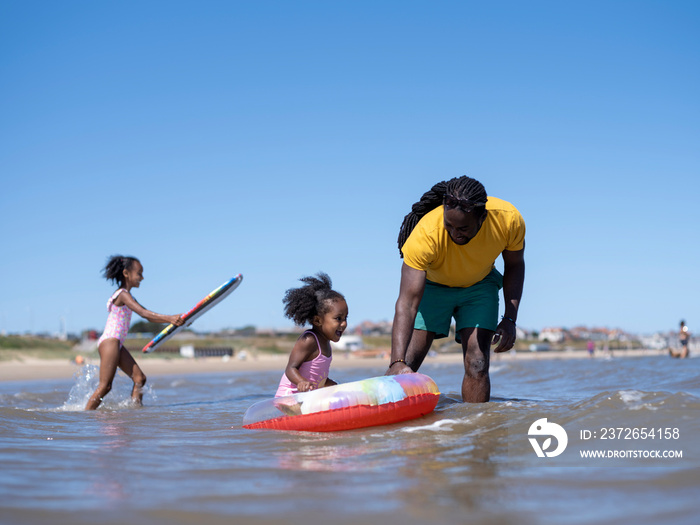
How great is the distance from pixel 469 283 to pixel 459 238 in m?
0.75

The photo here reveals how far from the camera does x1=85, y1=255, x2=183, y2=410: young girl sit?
6734 mm

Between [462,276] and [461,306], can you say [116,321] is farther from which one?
[462,276]

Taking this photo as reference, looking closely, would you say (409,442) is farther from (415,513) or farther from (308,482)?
(415,513)

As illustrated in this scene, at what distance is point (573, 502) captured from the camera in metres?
2.27

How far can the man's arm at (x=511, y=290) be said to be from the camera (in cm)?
499

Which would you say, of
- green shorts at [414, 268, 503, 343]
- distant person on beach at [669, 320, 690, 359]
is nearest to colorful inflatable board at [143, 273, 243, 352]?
green shorts at [414, 268, 503, 343]

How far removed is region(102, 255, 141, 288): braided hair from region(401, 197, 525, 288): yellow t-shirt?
3829 millimetres

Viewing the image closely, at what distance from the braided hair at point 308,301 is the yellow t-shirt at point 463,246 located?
89 centimetres

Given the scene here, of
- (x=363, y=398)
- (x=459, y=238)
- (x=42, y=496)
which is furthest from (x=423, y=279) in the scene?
(x=42, y=496)

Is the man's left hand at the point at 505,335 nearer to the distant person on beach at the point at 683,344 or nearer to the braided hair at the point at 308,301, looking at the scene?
the braided hair at the point at 308,301

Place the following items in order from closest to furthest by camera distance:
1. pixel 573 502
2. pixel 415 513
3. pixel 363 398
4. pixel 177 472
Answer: pixel 415 513 → pixel 573 502 → pixel 177 472 → pixel 363 398

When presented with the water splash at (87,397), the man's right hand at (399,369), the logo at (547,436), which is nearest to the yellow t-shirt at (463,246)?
the man's right hand at (399,369)

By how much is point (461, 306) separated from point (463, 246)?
0.76 metres

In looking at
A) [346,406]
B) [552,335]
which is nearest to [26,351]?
[346,406]
